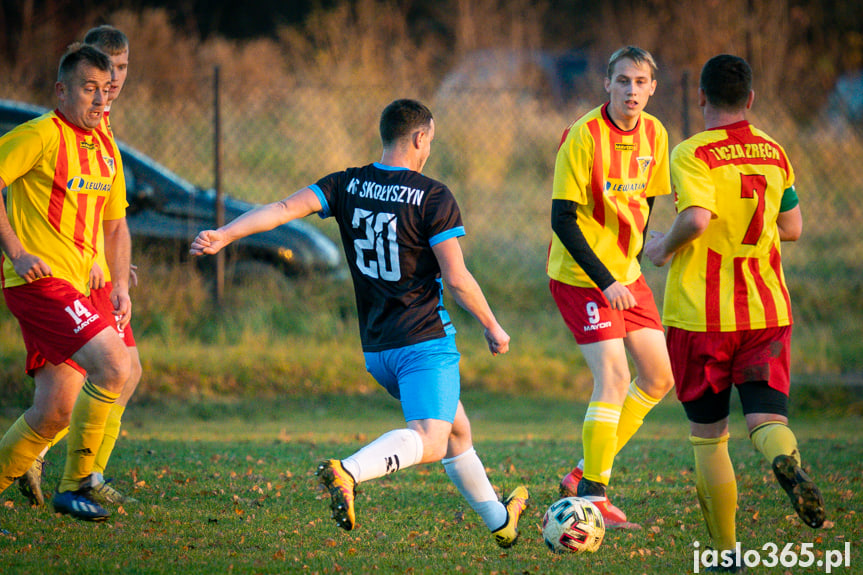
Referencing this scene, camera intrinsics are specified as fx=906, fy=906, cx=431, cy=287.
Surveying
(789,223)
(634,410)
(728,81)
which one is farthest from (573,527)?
(728,81)

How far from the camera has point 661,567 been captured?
13.7 feet

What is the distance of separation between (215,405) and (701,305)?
604 cm

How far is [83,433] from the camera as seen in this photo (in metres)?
4.66

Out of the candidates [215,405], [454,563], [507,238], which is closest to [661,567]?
[454,563]

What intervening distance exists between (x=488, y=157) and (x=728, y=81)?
9.01 metres

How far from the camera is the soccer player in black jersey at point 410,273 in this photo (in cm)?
410

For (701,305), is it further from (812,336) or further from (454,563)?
(812,336)

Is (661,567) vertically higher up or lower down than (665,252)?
lower down

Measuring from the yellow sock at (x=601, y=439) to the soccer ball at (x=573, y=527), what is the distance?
0.51m

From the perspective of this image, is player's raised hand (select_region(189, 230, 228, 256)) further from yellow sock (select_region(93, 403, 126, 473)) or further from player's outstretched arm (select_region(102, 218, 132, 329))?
yellow sock (select_region(93, 403, 126, 473))

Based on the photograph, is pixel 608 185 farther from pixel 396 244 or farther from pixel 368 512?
pixel 368 512

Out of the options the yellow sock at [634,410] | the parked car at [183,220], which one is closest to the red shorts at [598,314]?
the yellow sock at [634,410]

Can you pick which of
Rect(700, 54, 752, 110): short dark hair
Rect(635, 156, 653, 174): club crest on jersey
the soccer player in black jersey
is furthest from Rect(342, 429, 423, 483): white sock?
Rect(635, 156, 653, 174): club crest on jersey

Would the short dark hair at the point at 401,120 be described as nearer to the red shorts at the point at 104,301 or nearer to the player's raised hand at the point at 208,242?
the player's raised hand at the point at 208,242
